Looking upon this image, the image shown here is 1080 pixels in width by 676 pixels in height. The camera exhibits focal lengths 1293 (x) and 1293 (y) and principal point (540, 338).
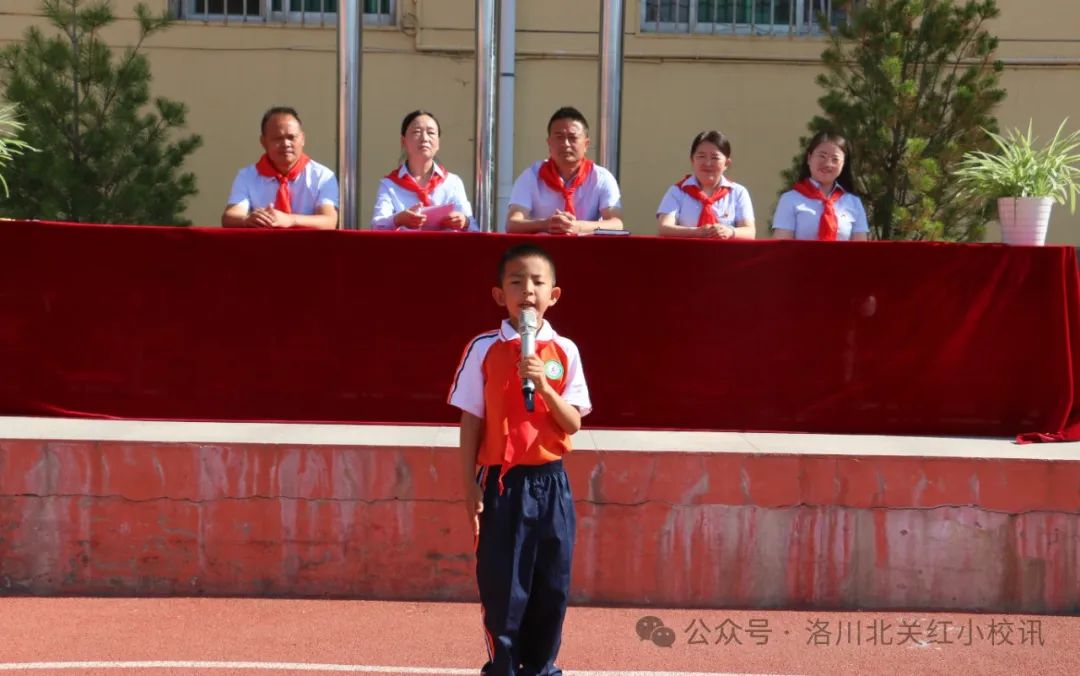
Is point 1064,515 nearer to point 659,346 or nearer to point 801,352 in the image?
point 801,352

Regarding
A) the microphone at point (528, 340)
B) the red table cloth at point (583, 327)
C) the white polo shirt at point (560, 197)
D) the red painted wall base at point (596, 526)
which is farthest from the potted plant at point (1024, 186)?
the microphone at point (528, 340)

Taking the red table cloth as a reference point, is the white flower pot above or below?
above

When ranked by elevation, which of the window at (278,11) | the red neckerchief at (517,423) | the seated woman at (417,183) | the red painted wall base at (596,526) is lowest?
the red painted wall base at (596,526)

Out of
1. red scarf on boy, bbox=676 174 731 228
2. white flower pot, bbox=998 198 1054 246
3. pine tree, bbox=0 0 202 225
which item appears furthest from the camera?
pine tree, bbox=0 0 202 225

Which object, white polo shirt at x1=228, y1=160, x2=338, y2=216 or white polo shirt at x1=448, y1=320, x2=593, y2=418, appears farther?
white polo shirt at x1=228, y1=160, x2=338, y2=216

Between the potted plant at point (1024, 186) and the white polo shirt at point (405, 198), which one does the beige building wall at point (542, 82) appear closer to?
the white polo shirt at point (405, 198)

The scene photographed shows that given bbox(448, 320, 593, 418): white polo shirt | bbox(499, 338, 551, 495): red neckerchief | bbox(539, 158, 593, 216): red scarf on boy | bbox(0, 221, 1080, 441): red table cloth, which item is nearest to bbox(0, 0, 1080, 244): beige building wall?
bbox(539, 158, 593, 216): red scarf on boy

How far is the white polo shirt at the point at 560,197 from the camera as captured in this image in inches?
253

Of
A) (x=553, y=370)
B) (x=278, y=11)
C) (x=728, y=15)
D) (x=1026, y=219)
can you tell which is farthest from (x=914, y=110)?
(x=553, y=370)

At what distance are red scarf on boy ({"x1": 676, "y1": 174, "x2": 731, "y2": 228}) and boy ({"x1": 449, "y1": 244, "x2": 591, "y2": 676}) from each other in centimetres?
271

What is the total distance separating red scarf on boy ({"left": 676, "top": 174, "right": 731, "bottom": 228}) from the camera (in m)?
6.48

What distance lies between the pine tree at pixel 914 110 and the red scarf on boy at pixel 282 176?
4406 millimetres

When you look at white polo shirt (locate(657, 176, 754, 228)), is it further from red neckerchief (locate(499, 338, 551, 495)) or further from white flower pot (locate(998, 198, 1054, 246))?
red neckerchief (locate(499, 338, 551, 495))

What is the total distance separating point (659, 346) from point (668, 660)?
1482mm
